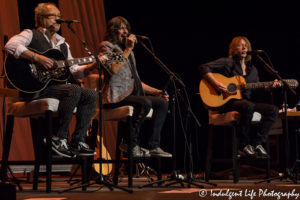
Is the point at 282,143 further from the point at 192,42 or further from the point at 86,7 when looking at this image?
the point at 86,7

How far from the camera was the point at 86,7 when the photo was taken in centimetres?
705

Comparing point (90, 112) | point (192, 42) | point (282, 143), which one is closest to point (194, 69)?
point (192, 42)

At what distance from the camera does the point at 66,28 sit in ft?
22.1

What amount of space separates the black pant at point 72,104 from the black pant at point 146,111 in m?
0.47

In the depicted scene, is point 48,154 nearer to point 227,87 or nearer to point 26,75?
point 26,75

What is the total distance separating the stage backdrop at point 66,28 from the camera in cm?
589

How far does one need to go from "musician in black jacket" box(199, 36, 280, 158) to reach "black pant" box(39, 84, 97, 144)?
1.80m

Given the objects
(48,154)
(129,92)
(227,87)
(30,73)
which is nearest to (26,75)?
(30,73)

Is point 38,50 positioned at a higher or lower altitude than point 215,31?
Result: lower

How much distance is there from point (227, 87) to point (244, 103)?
0.34 metres

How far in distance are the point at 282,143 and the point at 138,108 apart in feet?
9.66

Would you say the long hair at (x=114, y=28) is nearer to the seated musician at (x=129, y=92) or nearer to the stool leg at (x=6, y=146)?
the seated musician at (x=129, y=92)

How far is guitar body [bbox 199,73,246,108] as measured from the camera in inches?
197

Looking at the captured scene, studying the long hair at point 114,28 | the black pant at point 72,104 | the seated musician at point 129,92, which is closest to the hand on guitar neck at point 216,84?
the seated musician at point 129,92
